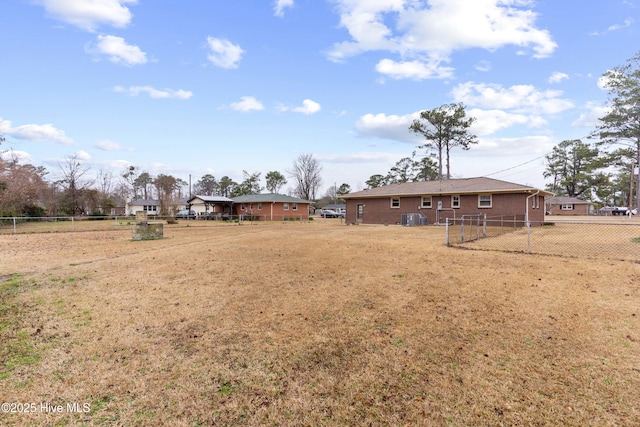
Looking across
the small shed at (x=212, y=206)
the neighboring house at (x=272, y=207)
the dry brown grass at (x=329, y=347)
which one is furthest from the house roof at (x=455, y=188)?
the small shed at (x=212, y=206)

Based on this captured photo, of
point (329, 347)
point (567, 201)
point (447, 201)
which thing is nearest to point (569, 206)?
point (567, 201)

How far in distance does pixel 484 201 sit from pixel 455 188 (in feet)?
7.82

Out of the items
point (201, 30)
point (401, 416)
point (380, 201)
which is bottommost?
point (401, 416)

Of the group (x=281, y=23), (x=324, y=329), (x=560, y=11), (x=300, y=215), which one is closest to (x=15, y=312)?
(x=324, y=329)

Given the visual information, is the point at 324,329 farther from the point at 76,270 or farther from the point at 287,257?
the point at 76,270

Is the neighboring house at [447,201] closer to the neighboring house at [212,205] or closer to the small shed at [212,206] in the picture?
the small shed at [212,206]

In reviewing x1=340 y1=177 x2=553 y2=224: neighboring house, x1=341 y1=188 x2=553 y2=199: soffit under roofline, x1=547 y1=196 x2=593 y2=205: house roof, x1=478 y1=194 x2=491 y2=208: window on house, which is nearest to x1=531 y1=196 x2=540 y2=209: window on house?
x1=340 y1=177 x2=553 y2=224: neighboring house

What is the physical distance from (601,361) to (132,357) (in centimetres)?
494

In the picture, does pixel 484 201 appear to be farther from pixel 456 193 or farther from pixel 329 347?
pixel 329 347

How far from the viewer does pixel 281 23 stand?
46.2 ft

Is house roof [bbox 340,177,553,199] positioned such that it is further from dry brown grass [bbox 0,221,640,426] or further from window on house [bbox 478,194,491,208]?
dry brown grass [bbox 0,221,640,426]

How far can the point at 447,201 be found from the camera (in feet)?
79.7

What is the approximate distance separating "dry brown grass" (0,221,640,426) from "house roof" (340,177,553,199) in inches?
633

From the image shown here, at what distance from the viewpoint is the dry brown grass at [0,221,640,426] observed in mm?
2477
